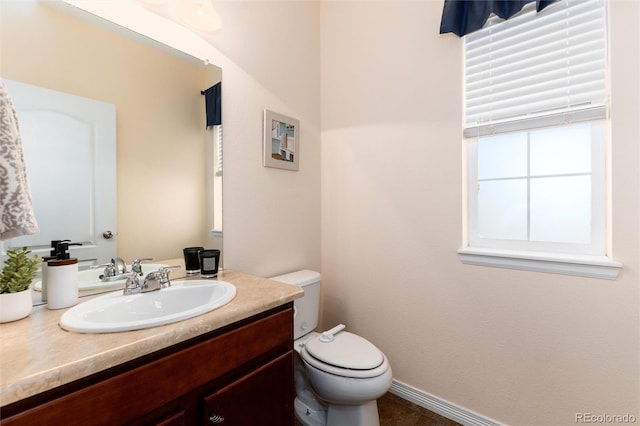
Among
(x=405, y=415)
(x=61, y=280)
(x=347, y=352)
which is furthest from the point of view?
(x=405, y=415)

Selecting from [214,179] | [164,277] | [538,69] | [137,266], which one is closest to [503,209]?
[538,69]

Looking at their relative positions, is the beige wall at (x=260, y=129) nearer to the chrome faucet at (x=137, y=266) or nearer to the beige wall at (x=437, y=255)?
the beige wall at (x=437, y=255)

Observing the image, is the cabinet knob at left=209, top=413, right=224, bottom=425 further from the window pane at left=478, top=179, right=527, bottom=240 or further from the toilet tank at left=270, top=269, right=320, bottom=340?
the window pane at left=478, top=179, right=527, bottom=240

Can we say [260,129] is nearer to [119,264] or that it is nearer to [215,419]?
[119,264]

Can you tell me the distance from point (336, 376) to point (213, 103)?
1.43m

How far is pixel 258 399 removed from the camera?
0.99 metres

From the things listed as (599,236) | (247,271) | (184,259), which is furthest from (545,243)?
(184,259)

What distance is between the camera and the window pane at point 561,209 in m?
1.29

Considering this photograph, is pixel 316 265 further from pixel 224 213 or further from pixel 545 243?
pixel 545 243

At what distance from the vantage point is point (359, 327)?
1943 mm

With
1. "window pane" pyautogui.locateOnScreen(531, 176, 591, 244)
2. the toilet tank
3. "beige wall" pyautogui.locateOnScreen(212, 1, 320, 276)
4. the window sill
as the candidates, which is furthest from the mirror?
"window pane" pyautogui.locateOnScreen(531, 176, 591, 244)

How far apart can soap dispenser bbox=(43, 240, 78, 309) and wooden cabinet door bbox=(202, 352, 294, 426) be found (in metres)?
0.55

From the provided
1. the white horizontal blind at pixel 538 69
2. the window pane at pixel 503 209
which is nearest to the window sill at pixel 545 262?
the window pane at pixel 503 209

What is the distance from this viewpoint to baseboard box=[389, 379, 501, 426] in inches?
58.7
